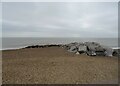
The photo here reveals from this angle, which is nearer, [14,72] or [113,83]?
[113,83]

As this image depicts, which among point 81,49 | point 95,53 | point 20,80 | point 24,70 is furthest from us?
point 81,49

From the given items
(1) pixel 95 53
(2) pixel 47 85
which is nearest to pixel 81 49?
(1) pixel 95 53

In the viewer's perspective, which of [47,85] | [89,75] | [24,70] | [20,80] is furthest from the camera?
[24,70]

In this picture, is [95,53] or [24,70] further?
[95,53]

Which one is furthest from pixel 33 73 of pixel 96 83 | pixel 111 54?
pixel 111 54

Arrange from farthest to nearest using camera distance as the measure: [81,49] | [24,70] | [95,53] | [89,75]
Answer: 1. [81,49]
2. [95,53]
3. [24,70]
4. [89,75]

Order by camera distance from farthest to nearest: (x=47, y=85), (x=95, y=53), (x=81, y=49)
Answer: (x=81, y=49), (x=95, y=53), (x=47, y=85)

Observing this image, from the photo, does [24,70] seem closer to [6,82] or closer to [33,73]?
[33,73]

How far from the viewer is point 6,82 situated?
632 centimetres

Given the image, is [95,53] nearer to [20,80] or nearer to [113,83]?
[113,83]

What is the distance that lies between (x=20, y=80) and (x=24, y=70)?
4.71ft

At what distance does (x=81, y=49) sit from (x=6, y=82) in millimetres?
8353

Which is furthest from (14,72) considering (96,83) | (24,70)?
(96,83)

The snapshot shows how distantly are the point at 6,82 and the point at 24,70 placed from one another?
1.62m
